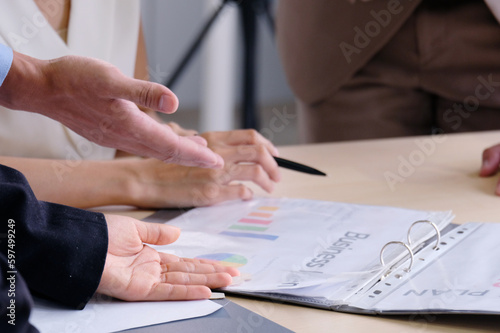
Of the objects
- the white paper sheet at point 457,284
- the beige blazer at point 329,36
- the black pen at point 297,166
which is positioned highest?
the beige blazer at point 329,36

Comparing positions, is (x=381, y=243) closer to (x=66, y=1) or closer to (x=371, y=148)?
(x=371, y=148)

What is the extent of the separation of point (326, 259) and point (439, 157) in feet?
1.57

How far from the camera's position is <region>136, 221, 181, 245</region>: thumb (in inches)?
22.0

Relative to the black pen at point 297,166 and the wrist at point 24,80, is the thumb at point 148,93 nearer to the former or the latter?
the wrist at point 24,80

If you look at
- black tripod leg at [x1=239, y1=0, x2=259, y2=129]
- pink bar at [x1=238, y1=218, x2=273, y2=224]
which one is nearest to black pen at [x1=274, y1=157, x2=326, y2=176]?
pink bar at [x1=238, y1=218, x2=273, y2=224]

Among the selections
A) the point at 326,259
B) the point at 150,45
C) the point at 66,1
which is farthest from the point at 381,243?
the point at 150,45

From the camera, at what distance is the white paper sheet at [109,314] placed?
47cm

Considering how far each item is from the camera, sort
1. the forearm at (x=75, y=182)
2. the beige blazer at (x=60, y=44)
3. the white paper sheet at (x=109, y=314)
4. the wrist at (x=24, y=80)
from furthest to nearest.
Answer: the beige blazer at (x=60, y=44) < the forearm at (x=75, y=182) < the wrist at (x=24, y=80) < the white paper sheet at (x=109, y=314)

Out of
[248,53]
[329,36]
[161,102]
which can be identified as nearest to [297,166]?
[161,102]

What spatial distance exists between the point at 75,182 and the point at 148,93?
0.97 ft

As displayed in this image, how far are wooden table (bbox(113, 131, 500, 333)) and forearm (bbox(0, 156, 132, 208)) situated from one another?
42 millimetres

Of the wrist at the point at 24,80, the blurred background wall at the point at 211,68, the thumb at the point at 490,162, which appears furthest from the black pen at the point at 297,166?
the blurred background wall at the point at 211,68

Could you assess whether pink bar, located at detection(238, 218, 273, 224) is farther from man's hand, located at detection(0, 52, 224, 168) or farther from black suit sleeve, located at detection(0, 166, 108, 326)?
black suit sleeve, located at detection(0, 166, 108, 326)

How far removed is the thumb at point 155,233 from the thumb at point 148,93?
0.10 meters
